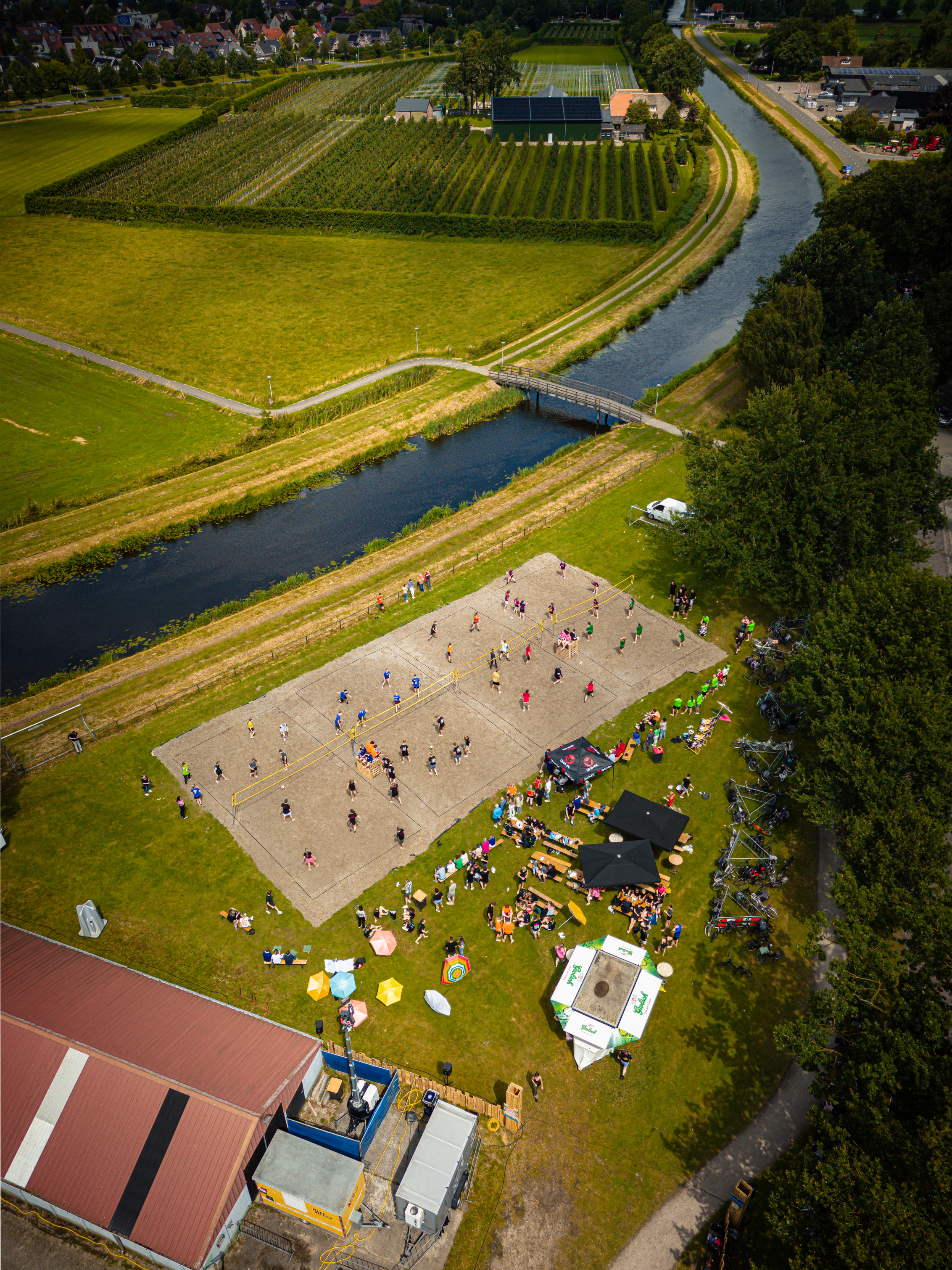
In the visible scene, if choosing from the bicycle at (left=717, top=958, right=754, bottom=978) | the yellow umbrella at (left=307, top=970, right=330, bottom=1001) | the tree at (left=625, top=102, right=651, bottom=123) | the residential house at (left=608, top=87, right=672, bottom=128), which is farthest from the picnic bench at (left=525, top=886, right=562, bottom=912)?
the tree at (left=625, top=102, right=651, bottom=123)

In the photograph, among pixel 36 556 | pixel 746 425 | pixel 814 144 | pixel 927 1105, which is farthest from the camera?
pixel 814 144

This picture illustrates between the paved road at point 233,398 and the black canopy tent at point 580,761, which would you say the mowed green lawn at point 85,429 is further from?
the black canopy tent at point 580,761

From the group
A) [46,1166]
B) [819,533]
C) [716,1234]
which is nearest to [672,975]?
[716,1234]

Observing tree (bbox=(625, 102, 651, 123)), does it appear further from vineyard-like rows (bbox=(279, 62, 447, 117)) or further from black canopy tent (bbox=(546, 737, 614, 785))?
black canopy tent (bbox=(546, 737, 614, 785))

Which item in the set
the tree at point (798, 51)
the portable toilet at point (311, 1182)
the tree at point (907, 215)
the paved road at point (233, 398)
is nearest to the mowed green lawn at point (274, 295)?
the paved road at point (233, 398)

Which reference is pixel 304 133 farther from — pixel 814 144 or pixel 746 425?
pixel 746 425

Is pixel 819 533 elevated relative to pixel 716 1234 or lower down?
elevated
